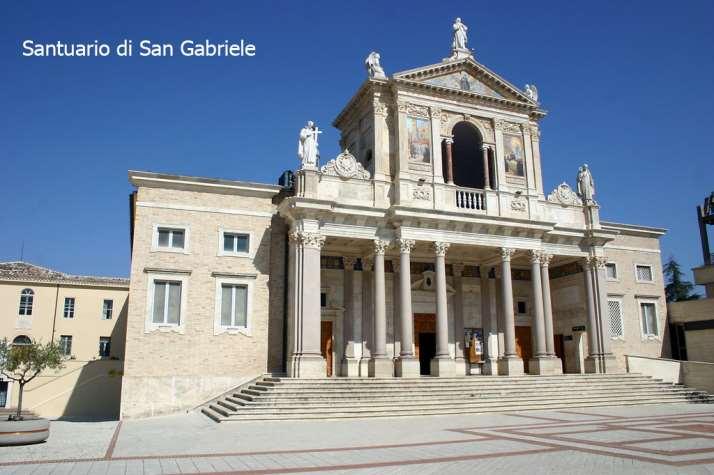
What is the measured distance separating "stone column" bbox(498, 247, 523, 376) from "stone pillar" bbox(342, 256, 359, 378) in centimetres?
735

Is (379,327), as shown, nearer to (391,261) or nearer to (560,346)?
(391,261)

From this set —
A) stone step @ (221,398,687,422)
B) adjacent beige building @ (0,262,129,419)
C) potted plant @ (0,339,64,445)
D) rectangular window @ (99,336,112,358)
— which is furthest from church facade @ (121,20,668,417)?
rectangular window @ (99,336,112,358)

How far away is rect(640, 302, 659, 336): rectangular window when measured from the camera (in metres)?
35.5

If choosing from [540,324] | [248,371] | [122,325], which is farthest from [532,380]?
[122,325]

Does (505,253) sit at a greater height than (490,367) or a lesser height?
greater

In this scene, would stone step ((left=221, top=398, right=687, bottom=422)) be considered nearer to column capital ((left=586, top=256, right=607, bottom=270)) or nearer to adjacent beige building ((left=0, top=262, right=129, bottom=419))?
column capital ((left=586, top=256, right=607, bottom=270))

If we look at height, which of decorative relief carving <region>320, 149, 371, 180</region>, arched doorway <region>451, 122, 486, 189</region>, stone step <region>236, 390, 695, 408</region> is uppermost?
arched doorway <region>451, 122, 486, 189</region>

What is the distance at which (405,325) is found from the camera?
88.5ft

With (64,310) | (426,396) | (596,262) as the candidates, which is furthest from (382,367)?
(64,310)

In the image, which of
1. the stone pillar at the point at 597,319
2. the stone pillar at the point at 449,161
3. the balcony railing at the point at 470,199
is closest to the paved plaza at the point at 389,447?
the stone pillar at the point at 597,319

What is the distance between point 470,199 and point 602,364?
437 inches

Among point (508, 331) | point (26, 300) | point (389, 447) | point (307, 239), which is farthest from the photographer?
point (26, 300)

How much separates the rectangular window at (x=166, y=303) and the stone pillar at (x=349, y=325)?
8.25 metres

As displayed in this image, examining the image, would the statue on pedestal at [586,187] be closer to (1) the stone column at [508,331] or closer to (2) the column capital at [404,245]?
(1) the stone column at [508,331]
